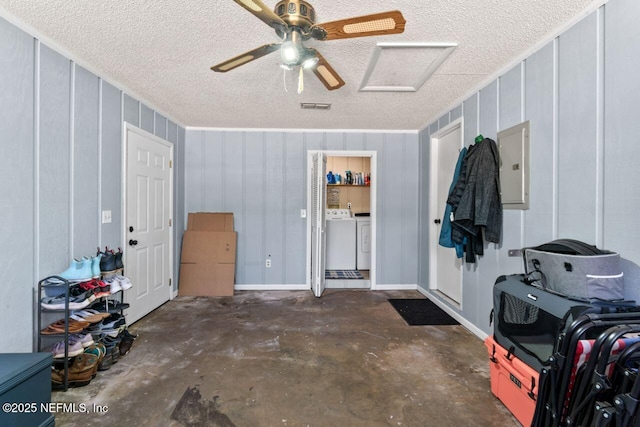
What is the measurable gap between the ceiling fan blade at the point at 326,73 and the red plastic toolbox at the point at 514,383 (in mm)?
2061

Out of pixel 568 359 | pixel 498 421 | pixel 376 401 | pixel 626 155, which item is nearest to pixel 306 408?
pixel 376 401

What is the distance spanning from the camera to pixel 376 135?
4312 millimetres

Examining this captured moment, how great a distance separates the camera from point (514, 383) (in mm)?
1693

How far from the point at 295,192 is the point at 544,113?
3054mm

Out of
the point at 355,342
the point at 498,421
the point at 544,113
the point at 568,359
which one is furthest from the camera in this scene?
the point at 355,342

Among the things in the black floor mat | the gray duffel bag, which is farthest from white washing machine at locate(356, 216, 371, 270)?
the gray duffel bag

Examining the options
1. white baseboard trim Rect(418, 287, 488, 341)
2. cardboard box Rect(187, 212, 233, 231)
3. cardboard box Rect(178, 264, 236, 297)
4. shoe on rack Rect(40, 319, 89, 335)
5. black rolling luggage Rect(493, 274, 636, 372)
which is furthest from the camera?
cardboard box Rect(187, 212, 233, 231)

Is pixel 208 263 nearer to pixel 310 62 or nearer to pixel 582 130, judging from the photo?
pixel 310 62

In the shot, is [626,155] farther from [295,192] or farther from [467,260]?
[295,192]

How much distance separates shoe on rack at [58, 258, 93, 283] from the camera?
207 centimetres

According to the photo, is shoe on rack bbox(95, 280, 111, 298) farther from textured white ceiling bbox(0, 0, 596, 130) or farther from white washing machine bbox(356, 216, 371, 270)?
white washing machine bbox(356, 216, 371, 270)

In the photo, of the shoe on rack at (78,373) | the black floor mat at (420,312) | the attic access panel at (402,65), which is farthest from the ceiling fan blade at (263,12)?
the black floor mat at (420,312)

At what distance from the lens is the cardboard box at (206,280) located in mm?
3982

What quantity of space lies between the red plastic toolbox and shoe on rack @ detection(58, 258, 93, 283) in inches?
114
